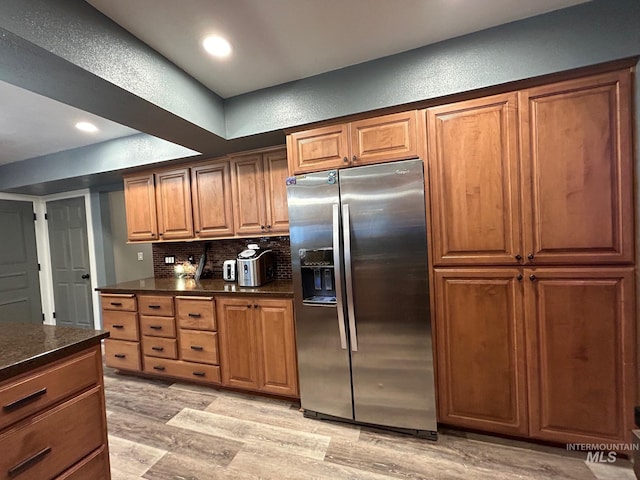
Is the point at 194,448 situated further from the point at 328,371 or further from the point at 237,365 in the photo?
the point at 328,371

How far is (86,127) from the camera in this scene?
2.50 metres

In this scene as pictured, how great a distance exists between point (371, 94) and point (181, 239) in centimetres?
234

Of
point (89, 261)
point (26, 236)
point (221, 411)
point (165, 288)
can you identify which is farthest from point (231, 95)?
point (26, 236)

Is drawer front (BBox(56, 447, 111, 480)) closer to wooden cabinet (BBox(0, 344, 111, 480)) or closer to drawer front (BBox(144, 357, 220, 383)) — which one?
wooden cabinet (BBox(0, 344, 111, 480))

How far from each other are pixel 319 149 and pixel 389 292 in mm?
1112

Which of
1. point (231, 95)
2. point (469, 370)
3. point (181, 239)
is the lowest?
point (469, 370)

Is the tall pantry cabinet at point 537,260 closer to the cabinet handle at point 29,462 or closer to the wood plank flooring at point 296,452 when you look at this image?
the wood plank flooring at point 296,452

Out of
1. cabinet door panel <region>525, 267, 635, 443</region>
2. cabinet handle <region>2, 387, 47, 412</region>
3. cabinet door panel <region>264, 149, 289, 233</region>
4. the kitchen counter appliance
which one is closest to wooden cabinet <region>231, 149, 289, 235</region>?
cabinet door panel <region>264, 149, 289, 233</region>

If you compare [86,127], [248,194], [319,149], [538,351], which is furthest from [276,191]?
[538,351]

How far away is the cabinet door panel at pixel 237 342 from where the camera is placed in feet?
7.43

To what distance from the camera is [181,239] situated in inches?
116

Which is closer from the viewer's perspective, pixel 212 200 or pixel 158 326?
pixel 158 326

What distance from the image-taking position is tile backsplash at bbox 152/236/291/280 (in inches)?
112

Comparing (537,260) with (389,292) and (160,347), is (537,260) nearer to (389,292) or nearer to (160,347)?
(389,292)
